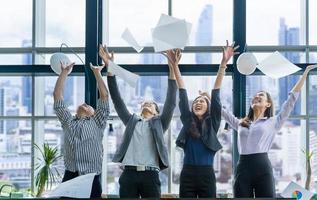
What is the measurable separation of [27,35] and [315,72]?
317 cm

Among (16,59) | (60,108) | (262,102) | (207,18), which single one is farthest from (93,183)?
(207,18)

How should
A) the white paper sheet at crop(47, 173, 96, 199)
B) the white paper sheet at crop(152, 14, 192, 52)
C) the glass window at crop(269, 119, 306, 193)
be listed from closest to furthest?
the white paper sheet at crop(47, 173, 96, 199) → the white paper sheet at crop(152, 14, 192, 52) → the glass window at crop(269, 119, 306, 193)

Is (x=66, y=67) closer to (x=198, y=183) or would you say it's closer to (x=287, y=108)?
(x=198, y=183)

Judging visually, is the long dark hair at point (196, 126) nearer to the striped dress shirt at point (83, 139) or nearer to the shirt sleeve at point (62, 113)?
the striped dress shirt at point (83, 139)

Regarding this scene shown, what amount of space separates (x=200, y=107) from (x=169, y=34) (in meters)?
0.67

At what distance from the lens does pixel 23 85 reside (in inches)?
217

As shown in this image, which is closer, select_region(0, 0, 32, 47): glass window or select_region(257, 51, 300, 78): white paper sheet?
select_region(257, 51, 300, 78): white paper sheet

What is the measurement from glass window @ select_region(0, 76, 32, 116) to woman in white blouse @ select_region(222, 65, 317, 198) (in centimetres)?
231

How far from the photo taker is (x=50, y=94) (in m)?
5.52

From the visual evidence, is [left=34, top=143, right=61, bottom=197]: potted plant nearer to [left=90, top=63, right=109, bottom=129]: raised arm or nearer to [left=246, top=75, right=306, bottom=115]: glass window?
[left=90, top=63, right=109, bottom=129]: raised arm

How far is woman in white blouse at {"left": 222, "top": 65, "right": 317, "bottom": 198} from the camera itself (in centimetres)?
410

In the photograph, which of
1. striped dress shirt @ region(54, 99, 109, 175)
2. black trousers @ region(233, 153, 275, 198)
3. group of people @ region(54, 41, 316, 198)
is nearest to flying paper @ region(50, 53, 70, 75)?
group of people @ region(54, 41, 316, 198)

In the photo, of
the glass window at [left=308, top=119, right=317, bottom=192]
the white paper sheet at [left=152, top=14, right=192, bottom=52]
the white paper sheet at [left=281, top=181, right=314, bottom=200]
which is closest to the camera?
the white paper sheet at [left=281, top=181, right=314, bottom=200]

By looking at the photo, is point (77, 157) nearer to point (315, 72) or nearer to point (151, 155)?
point (151, 155)
